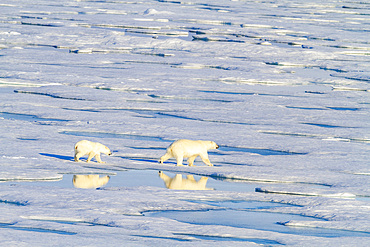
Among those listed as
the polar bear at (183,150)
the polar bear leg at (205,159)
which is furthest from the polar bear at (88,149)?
the polar bear leg at (205,159)

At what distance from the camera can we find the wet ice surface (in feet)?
15.7

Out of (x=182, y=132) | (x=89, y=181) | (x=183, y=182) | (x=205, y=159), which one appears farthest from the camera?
(x=182, y=132)

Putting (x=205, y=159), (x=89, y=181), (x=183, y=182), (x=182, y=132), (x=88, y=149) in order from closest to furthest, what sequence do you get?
(x=89, y=181)
(x=183, y=182)
(x=88, y=149)
(x=205, y=159)
(x=182, y=132)

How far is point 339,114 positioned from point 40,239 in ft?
20.1

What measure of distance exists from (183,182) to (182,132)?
2003mm

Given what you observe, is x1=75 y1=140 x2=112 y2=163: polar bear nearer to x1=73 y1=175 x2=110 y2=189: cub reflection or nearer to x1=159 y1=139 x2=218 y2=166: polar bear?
x1=73 y1=175 x2=110 y2=189: cub reflection

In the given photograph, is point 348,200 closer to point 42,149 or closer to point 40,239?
point 40,239

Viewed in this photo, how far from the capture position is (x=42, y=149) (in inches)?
269

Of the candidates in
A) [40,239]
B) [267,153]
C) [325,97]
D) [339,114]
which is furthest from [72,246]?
[325,97]

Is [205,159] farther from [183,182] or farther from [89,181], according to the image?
[89,181]

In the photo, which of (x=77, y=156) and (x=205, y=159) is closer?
(x=77, y=156)

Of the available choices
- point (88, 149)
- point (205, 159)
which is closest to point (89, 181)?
point (88, 149)

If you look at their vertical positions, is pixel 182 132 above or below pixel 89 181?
above

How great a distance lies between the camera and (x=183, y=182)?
19.8 feet
